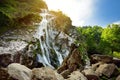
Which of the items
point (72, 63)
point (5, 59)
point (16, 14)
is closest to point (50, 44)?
point (5, 59)

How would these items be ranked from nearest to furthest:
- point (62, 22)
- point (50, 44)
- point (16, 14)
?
point (50, 44) → point (16, 14) → point (62, 22)

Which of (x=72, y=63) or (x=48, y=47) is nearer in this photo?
(x=72, y=63)

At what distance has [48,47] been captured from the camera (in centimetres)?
4059

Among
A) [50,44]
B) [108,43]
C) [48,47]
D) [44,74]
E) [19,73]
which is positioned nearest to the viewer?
[19,73]

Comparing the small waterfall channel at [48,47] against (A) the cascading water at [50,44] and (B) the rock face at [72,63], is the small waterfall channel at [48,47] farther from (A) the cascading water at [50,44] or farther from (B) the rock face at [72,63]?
(B) the rock face at [72,63]

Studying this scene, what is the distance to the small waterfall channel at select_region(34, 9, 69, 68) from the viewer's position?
124 feet

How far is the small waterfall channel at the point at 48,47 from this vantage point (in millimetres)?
37938

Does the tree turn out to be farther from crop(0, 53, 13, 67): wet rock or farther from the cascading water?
crop(0, 53, 13, 67): wet rock

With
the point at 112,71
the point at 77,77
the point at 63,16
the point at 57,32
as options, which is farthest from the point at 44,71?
the point at 63,16

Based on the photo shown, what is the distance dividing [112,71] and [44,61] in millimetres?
10721

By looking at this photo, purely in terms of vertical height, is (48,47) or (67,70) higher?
(48,47)

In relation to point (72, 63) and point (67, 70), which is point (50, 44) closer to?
point (72, 63)

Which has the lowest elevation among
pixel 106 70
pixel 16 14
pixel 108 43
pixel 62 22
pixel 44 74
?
pixel 106 70

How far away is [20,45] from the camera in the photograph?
36.7m
